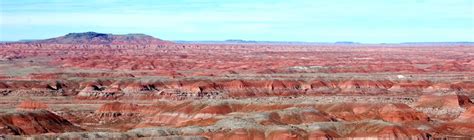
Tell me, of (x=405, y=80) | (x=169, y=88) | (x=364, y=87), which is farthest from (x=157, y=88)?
(x=405, y=80)

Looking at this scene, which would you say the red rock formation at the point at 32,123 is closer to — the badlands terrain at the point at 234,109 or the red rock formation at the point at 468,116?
the badlands terrain at the point at 234,109

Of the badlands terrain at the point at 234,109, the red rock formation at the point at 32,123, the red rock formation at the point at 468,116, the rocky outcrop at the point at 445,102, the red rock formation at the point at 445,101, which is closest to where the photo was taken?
the badlands terrain at the point at 234,109

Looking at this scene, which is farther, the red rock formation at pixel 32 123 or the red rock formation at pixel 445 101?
the red rock formation at pixel 445 101

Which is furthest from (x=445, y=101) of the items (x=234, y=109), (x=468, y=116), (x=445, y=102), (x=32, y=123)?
(x=32, y=123)

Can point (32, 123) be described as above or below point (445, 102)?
above

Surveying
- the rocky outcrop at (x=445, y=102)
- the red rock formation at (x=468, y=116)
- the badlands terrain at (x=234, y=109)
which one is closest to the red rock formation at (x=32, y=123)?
the badlands terrain at (x=234, y=109)

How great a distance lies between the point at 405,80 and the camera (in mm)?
149250

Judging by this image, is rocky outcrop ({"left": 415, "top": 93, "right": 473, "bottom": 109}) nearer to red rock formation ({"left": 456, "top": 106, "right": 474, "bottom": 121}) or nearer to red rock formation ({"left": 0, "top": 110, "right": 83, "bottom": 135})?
red rock formation ({"left": 456, "top": 106, "right": 474, "bottom": 121})

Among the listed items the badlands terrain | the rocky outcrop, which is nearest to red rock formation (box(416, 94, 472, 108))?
the rocky outcrop

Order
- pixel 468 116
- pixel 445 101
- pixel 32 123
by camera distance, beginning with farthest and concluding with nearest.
→ pixel 445 101
pixel 468 116
pixel 32 123

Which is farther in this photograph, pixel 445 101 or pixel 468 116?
pixel 445 101

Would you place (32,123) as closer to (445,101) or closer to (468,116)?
(468,116)

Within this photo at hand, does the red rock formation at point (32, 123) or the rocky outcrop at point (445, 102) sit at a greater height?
the red rock formation at point (32, 123)

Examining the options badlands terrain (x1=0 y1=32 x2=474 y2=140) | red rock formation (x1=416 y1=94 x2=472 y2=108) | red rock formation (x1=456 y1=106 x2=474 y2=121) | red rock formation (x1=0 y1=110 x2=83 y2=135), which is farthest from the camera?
red rock formation (x1=416 y1=94 x2=472 y2=108)
